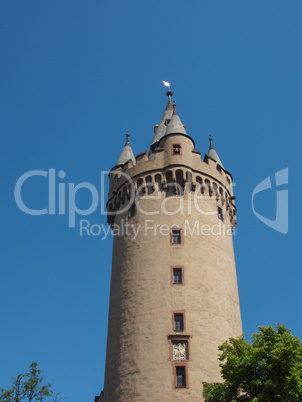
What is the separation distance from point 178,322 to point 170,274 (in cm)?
336

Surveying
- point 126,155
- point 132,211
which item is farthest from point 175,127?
point 132,211

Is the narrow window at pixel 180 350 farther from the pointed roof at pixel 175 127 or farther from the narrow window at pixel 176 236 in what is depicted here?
the pointed roof at pixel 175 127

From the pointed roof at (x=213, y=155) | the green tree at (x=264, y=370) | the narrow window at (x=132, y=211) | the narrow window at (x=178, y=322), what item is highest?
the pointed roof at (x=213, y=155)

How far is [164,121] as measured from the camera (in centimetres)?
4966

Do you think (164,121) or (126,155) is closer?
(126,155)

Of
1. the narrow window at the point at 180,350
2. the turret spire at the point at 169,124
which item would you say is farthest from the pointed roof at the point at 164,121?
the narrow window at the point at 180,350

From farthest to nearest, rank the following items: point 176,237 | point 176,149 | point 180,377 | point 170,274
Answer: point 176,149 < point 176,237 < point 170,274 < point 180,377

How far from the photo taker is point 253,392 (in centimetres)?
2492

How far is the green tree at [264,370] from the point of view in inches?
942

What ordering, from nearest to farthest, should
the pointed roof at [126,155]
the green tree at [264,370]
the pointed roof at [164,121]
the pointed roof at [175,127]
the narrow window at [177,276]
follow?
the green tree at [264,370] → the narrow window at [177,276] → the pointed roof at [175,127] → the pointed roof at [126,155] → the pointed roof at [164,121]

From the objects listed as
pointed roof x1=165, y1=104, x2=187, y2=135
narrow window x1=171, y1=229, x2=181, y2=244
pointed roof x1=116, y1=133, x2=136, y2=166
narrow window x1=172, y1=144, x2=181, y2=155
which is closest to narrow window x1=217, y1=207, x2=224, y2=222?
narrow window x1=171, y1=229, x2=181, y2=244

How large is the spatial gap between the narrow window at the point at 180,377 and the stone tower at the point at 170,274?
0.06 m

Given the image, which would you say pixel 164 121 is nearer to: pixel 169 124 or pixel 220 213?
pixel 169 124

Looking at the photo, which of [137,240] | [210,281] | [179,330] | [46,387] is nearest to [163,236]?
[137,240]
